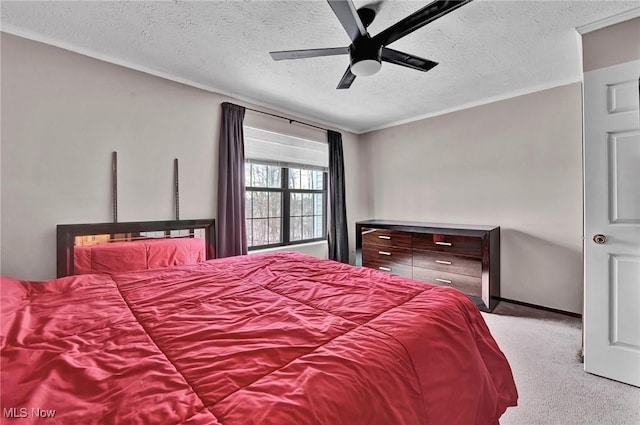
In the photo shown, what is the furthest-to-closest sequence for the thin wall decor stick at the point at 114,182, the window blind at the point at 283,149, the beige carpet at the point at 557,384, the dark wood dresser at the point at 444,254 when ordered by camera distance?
the window blind at the point at 283,149
the dark wood dresser at the point at 444,254
the thin wall decor stick at the point at 114,182
the beige carpet at the point at 557,384

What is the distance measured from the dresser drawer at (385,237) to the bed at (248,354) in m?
2.08

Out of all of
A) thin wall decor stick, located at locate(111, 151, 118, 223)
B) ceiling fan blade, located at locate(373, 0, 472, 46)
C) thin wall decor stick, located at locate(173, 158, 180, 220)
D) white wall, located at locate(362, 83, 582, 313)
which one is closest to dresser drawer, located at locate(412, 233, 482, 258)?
white wall, located at locate(362, 83, 582, 313)

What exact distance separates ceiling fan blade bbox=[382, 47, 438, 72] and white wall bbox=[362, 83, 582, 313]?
6.29 ft

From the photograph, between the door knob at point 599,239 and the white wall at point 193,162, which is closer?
the door knob at point 599,239

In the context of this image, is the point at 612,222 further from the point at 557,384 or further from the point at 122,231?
the point at 122,231

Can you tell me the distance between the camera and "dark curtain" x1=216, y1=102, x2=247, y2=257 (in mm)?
3053

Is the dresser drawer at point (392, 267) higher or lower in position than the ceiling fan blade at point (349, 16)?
lower

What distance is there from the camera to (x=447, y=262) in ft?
10.7

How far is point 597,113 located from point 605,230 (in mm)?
808

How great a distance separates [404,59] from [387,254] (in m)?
2.50

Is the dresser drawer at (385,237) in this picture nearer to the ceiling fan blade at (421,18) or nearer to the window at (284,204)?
the window at (284,204)

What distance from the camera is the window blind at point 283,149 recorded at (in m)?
3.40

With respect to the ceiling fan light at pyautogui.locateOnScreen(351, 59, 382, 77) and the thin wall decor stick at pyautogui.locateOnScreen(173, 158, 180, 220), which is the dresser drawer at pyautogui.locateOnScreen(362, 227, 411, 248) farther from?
the thin wall decor stick at pyautogui.locateOnScreen(173, 158, 180, 220)

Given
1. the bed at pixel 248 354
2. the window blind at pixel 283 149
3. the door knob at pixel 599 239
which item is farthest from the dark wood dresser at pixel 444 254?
the bed at pixel 248 354
